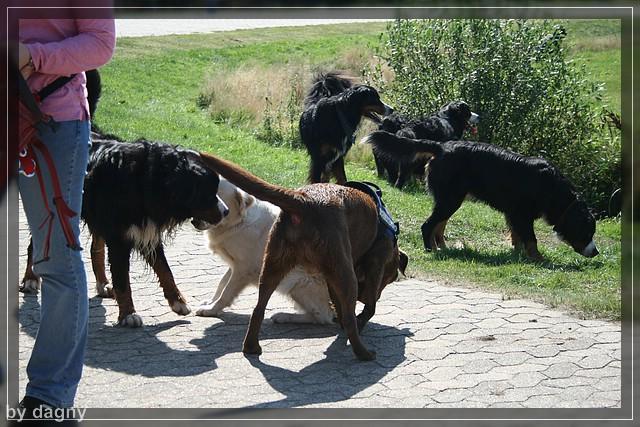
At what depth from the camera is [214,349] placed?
5453 millimetres

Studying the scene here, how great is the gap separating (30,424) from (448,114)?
8.76 metres

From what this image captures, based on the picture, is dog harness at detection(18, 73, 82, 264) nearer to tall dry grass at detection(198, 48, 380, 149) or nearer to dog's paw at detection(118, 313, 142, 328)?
dog's paw at detection(118, 313, 142, 328)

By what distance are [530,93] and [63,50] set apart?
10.2 meters

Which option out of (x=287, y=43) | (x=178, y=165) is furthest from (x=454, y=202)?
(x=287, y=43)

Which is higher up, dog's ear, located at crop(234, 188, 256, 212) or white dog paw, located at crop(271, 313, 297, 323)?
dog's ear, located at crop(234, 188, 256, 212)

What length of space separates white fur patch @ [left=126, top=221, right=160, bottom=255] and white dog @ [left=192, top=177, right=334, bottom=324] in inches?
11.8

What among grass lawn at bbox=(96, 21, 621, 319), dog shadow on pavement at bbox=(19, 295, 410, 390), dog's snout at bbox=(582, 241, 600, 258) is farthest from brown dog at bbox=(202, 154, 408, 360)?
dog's snout at bbox=(582, 241, 600, 258)

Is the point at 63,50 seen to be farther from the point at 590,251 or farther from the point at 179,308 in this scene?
the point at 590,251

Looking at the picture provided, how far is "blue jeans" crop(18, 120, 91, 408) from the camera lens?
12.7 ft

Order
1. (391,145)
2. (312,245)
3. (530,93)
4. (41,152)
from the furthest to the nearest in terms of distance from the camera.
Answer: (530,93) < (391,145) < (312,245) < (41,152)

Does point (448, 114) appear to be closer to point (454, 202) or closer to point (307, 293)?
point (454, 202)

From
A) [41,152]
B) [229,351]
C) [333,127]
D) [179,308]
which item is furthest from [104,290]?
[333,127]

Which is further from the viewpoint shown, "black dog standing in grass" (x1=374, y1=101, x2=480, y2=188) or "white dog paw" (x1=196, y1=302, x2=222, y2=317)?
"black dog standing in grass" (x1=374, y1=101, x2=480, y2=188)

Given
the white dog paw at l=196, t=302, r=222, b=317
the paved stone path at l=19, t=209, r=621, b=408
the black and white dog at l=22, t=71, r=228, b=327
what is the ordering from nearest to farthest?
the paved stone path at l=19, t=209, r=621, b=408 → the black and white dog at l=22, t=71, r=228, b=327 → the white dog paw at l=196, t=302, r=222, b=317
